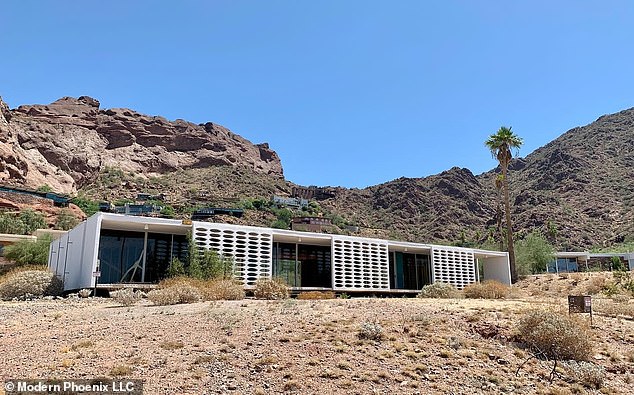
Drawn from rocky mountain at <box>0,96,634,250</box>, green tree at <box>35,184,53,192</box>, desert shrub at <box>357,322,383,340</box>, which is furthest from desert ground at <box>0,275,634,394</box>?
green tree at <box>35,184,53,192</box>

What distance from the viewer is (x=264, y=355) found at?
10719 mm

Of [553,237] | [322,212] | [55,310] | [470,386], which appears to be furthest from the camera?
[322,212]

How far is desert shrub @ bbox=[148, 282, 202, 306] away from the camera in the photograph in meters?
18.9

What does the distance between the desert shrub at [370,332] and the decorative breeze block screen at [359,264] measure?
2185 centimetres

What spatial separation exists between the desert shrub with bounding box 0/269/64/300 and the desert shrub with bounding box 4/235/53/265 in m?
17.1

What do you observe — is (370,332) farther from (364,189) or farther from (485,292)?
(364,189)

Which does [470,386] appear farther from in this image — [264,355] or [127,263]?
[127,263]

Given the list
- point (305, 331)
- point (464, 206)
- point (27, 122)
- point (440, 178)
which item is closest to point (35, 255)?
point (305, 331)

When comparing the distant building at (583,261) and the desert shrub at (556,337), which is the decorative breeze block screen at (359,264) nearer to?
the desert shrub at (556,337)

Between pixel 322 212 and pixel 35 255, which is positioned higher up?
pixel 322 212

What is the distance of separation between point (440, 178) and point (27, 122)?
314 ft

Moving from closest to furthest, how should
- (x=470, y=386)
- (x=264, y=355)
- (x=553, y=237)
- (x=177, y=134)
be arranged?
(x=470, y=386) → (x=264, y=355) → (x=553, y=237) → (x=177, y=134)

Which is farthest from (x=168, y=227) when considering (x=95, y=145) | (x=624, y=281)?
(x=95, y=145)

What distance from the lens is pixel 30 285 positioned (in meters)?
25.7
